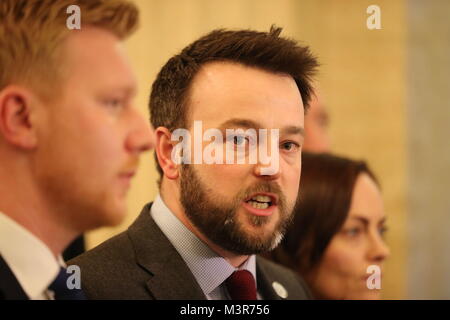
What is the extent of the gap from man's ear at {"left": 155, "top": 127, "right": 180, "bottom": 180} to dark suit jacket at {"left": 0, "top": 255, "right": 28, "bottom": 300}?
11.1 inches

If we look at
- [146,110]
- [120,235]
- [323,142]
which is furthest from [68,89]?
[323,142]

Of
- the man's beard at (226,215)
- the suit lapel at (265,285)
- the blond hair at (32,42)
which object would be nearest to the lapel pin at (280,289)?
the suit lapel at (265,285)

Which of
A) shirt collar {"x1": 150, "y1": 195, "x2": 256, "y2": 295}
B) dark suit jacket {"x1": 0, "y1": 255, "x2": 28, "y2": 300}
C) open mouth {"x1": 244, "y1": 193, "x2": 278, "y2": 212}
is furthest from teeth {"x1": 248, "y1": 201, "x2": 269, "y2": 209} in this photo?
dark suit jacket {"x1": 0, "y1": 255, "x2": 28, "y2": 300}

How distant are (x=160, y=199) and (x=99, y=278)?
157mm

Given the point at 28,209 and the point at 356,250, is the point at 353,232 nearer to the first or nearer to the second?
the point at 356,250

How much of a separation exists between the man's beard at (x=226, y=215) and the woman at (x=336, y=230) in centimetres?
36

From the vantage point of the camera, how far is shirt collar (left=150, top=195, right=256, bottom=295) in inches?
39.1

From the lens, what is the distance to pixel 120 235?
3.33 feet

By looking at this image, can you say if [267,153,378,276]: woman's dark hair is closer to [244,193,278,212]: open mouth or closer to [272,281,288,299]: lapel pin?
[272,281,288,299]: lapel pin

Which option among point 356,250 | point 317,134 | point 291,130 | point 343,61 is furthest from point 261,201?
point 317,134

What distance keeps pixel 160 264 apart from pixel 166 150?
18 cm

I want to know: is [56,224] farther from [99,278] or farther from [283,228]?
[283,228]

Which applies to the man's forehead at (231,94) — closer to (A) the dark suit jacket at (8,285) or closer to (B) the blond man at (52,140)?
(B) the blond man at (52,140)

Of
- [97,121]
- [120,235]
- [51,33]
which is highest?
[51,33]
